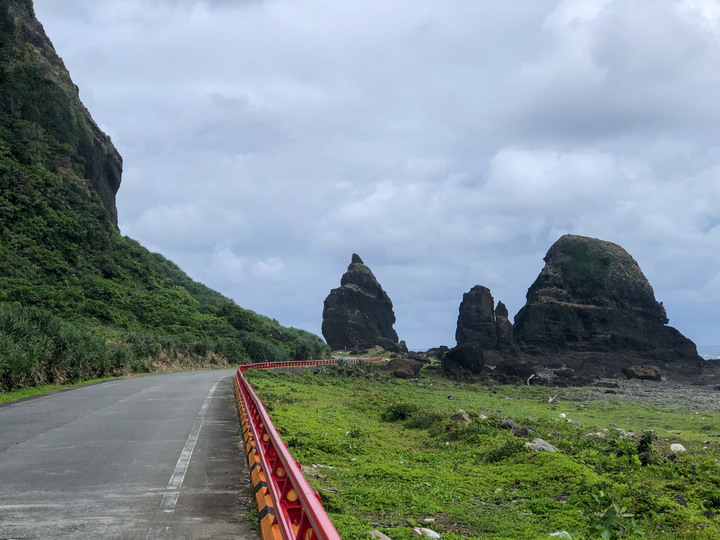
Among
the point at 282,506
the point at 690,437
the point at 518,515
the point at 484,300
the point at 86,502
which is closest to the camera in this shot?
the point at 282,506

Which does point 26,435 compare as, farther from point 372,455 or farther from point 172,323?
point 172,323

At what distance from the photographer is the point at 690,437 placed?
1994 centimetres

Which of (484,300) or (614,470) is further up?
(484,300)

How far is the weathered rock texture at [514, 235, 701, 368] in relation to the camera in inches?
3895

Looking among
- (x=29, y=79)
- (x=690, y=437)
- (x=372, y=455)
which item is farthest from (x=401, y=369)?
(x=29, y=79)

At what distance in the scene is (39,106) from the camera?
66562 millimetres

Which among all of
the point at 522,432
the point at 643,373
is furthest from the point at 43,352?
the point at 643,373

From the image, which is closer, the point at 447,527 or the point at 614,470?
the point at 447,527

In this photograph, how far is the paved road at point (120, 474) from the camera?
5.92 meters

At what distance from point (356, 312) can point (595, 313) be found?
52.0 m

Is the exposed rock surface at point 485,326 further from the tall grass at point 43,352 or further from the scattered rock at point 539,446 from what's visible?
the scattered rock at point 539,446

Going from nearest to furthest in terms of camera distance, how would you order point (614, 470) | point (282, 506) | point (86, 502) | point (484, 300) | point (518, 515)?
1. point (282, 506)
2. point (86, 502)
3. point (518, 515)
4. point (614, 470)
5. point (484, 300)

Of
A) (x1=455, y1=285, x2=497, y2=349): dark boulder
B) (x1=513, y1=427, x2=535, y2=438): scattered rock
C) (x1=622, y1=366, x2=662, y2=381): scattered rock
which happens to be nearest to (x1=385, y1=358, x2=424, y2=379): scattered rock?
(x1=622, y1=366, x2=662, y2=381): scattered rock

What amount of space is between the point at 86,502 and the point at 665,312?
116912mm
